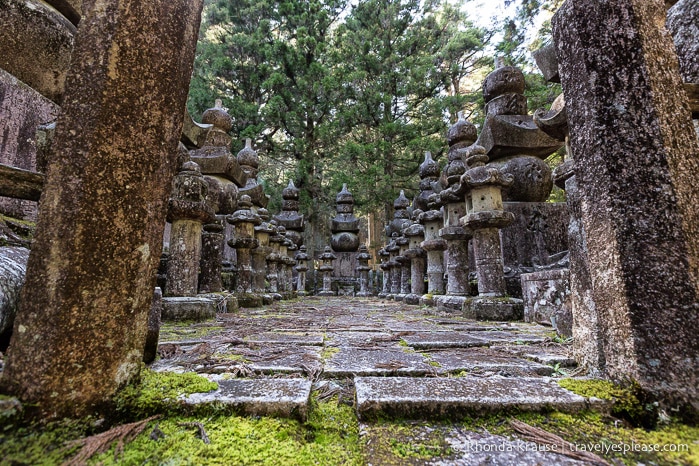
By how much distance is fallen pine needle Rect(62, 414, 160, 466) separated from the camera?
785 mm


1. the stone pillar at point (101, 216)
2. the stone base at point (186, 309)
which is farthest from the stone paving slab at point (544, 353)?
the stone base at point (186, 309)

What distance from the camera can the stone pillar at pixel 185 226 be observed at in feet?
12.1

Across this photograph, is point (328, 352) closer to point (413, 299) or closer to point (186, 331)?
point (186, 331)

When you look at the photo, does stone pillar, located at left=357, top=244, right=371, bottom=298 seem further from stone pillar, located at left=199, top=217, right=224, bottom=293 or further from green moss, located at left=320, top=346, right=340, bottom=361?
green moss, located at left=320, top=346, right=340, bottom=361

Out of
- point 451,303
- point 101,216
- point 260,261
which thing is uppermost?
point 260,261

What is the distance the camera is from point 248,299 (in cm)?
551

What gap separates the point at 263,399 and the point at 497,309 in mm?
3385

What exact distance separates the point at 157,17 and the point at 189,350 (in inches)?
68.7

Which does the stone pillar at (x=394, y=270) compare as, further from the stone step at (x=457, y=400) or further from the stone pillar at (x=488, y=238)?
the stone step at (x=457, y=400)

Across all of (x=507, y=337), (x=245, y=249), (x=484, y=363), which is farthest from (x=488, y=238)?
(x=245, y=249)

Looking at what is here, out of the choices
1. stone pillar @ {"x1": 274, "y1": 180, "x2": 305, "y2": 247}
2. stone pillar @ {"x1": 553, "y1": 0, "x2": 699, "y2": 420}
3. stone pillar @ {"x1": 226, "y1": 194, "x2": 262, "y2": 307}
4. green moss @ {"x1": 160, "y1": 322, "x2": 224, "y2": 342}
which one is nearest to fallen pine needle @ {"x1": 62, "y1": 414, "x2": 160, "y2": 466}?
green moss @ {"x1": 160, "y1": 322, "x2": 224, "y2": 342}

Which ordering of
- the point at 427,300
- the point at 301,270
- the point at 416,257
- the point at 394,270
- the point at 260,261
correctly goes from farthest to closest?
the point at 301,270, the point at 394,270, the point at 416,257, the point at 260,261, the point at 427,300

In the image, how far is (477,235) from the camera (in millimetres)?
4270

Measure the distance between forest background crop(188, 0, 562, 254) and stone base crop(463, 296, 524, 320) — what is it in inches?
416
